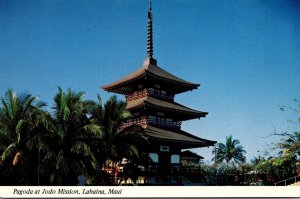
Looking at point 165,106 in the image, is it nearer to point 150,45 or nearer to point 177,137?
point 177,137

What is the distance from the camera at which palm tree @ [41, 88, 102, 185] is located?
14.2 m

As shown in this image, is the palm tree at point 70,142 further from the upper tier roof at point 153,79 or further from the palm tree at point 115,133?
the upper tier roof at point 153,79

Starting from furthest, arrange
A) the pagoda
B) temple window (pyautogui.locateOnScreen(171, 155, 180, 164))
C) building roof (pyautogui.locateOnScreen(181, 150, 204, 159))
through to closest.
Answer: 1. building roof (pyautogui.locateOnScreen(181, 150, 204, 159))
2. temple window (pyautogui.locateOnScreen(171, 155, 180, 164))
3. the pagoda

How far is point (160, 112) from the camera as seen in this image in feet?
71.4

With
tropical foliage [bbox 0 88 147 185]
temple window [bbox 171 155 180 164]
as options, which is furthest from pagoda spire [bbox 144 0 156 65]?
tropical foliage [bbox 0 88 147 185]

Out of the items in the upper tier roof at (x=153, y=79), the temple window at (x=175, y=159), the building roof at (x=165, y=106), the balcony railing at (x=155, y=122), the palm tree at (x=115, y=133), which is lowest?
the temple window at (x=175, y=159)

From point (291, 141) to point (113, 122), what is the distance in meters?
7.16

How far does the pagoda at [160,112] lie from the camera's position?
2028cm

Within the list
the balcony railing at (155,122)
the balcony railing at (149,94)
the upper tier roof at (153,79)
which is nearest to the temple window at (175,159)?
the balcony railing at (155,122)

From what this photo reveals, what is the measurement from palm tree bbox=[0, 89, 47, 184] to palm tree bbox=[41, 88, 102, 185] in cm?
70

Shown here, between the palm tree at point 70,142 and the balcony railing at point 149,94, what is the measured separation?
723 centimetres

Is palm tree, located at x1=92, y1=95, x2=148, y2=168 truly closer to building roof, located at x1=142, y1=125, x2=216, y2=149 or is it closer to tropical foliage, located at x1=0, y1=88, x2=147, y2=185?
tropical foliage, located at x1=0, y1=88, x2=147, y2=185

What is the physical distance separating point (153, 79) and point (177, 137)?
3613 millimetres

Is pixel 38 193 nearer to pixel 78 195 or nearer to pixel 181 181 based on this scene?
pixel 78 195
